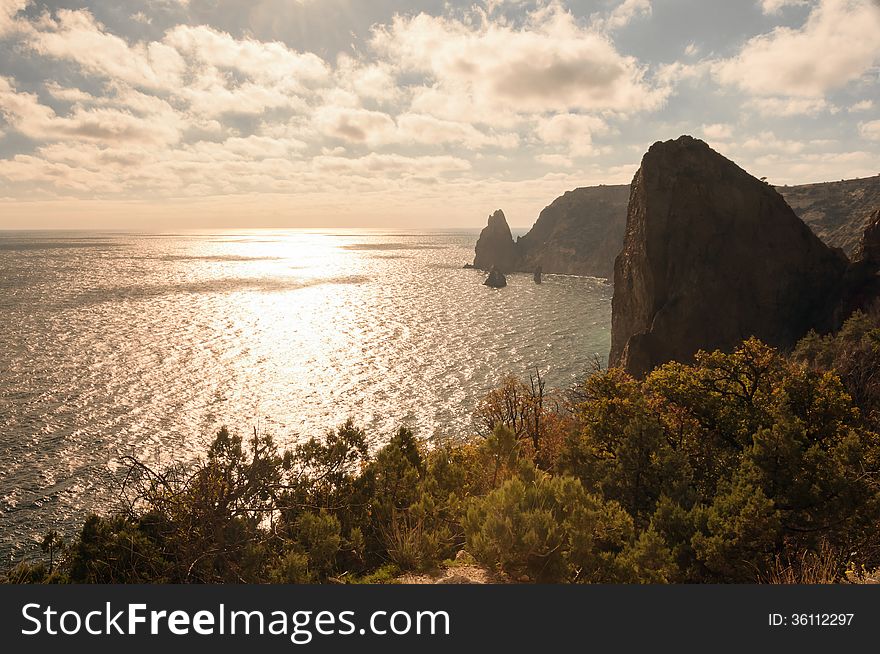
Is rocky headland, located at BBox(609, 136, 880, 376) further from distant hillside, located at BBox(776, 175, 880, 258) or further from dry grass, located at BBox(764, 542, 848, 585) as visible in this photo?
distant hillside, located at BBox(776, 175, 880, 258)

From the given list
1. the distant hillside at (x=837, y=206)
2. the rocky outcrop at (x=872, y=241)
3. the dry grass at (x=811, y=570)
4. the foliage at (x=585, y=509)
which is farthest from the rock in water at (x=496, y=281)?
the dry grass at (x=811, y=570)

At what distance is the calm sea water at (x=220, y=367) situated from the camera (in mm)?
43438

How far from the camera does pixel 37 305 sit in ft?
365

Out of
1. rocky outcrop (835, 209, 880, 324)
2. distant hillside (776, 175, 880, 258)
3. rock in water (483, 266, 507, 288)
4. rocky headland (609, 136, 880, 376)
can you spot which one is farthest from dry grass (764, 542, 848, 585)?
rock in water (483, 266, 507, 288)

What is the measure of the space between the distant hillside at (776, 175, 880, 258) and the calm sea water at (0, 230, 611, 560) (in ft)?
163

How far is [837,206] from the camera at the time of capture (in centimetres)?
12000

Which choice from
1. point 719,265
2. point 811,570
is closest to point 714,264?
point 719,265

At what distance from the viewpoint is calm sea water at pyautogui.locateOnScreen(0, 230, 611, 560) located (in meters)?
43.4

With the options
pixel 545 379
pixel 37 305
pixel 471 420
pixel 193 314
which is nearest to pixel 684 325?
pixel 545 379

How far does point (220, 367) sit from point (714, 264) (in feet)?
230

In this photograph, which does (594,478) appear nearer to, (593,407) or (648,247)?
(593,407)

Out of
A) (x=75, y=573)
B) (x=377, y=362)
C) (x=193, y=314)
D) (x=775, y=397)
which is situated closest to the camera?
(x=75, y=573)

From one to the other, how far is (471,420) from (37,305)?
4586 inches

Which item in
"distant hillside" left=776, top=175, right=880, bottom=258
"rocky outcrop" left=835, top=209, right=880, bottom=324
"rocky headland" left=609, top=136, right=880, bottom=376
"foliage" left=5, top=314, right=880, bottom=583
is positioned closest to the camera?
"foliage" left=5, top=314, right=880, bottom=583
